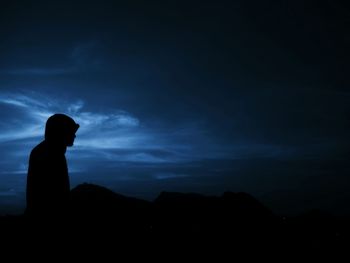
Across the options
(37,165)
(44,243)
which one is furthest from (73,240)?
(37,165)

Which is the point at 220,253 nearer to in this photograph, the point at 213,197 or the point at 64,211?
the point at 64,211

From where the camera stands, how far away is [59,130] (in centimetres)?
468

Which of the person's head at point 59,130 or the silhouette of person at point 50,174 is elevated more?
the person's head at point 59,130

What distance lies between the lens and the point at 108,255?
31.0ft

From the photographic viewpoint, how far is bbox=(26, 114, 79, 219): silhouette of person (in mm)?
4270

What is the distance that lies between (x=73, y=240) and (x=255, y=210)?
152ft

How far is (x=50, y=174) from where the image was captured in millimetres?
4391

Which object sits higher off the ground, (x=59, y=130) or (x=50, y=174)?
(x=59, y=130)

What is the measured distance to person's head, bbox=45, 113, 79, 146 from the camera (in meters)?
4.65

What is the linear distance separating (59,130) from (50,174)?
0.72 metres

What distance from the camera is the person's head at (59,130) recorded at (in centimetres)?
465

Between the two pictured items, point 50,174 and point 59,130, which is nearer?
point 50,174

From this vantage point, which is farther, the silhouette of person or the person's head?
the person's head

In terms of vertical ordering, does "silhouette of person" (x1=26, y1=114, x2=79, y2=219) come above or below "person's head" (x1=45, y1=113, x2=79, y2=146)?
below
